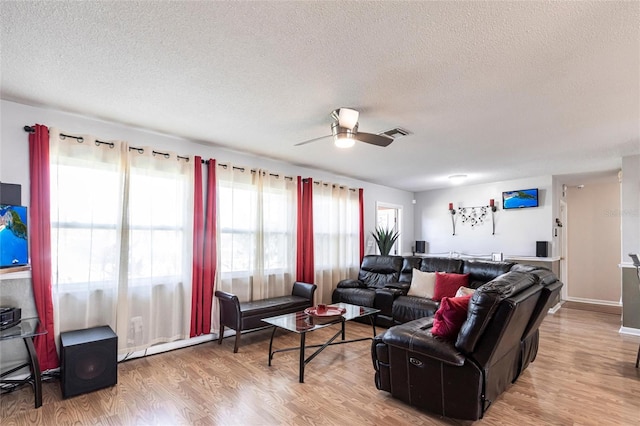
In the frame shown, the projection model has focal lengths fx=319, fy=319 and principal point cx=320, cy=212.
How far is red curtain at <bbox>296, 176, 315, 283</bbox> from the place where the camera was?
198 inches

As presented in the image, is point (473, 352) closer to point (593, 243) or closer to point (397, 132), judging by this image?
point (397, 132)

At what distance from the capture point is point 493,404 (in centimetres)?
250

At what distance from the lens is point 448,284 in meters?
4.54

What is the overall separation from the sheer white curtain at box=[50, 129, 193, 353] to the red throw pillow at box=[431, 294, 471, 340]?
9.28 ft

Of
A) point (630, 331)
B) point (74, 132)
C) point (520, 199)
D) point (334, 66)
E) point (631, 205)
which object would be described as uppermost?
point (334, 66)

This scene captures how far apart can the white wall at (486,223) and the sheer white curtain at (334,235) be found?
7.58ft

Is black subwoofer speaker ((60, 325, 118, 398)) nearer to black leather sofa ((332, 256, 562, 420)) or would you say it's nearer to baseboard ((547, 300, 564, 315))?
black leather sofa ((332, 256, 562, 420))

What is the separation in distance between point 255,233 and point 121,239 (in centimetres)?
163

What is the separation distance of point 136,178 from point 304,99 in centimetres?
212

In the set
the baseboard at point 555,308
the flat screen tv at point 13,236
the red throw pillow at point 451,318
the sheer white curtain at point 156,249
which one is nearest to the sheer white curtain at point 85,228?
the sheer white curtain at point 156,249

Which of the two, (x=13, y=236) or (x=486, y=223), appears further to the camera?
(x=486, y=223)

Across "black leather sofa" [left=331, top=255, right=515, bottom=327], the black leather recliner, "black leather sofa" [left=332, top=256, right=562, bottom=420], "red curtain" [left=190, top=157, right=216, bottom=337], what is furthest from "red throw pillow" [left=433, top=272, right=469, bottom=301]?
"red curtain" [left=190, top=157, right=216, bottom=337]

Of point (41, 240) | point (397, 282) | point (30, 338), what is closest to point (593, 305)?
point (397, 282)

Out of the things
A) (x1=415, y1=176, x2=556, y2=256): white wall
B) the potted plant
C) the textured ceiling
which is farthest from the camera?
the potted plant
